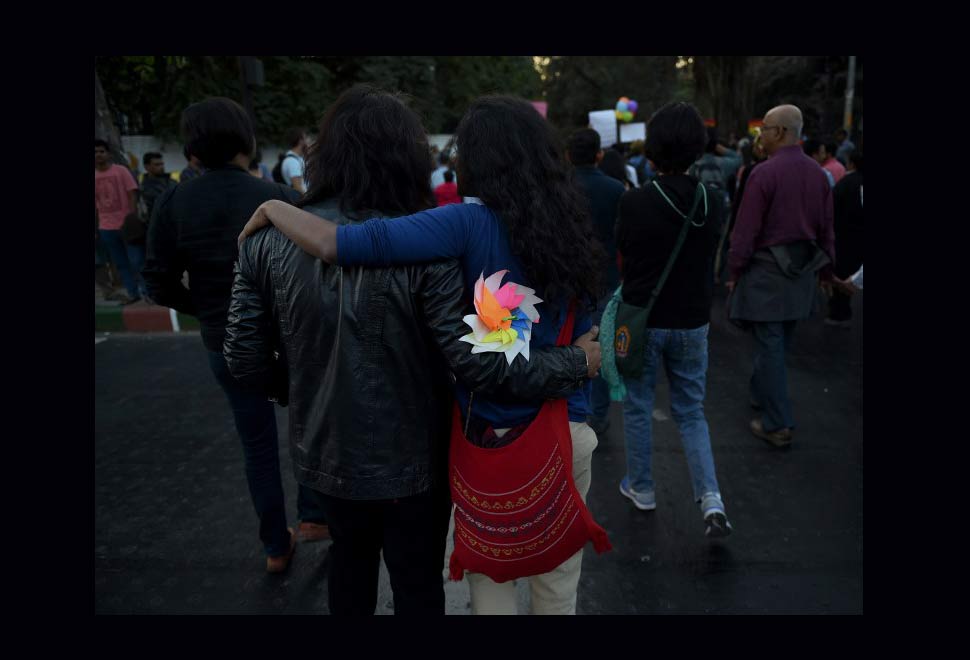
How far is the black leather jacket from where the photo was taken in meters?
1.59

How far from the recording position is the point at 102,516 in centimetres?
331

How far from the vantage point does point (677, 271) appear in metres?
2.80

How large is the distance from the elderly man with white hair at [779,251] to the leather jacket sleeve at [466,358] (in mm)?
2368

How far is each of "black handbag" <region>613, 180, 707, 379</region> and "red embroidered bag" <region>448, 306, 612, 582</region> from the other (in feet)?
3.59

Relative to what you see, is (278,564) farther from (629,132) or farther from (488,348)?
(629,132)

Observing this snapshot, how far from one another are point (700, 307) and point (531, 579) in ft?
4.93

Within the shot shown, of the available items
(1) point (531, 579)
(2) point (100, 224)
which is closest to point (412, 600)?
(1) point (531, 579)

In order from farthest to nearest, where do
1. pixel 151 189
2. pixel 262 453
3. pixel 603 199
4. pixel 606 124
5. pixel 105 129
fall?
pixel 606 124
pixel 105 129
pixel 151 189
pixel 603 199
pixel 262 453

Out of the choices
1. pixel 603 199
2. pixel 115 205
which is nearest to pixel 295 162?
pixel 115 205

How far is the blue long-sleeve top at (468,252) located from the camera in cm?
153

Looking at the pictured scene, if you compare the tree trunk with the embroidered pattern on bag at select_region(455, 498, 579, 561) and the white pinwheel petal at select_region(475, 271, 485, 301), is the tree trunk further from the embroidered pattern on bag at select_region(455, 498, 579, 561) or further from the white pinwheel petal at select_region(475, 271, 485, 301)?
the embroidered pattern on bag at select_region(455, 498, 579, 561)

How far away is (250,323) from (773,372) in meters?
3.07

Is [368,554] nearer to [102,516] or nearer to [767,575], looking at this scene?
[767,575]

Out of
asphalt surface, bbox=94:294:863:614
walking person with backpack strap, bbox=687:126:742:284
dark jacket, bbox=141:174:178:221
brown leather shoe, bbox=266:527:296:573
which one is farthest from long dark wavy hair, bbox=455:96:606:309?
dark jacket, bbox=141:174:178:221
